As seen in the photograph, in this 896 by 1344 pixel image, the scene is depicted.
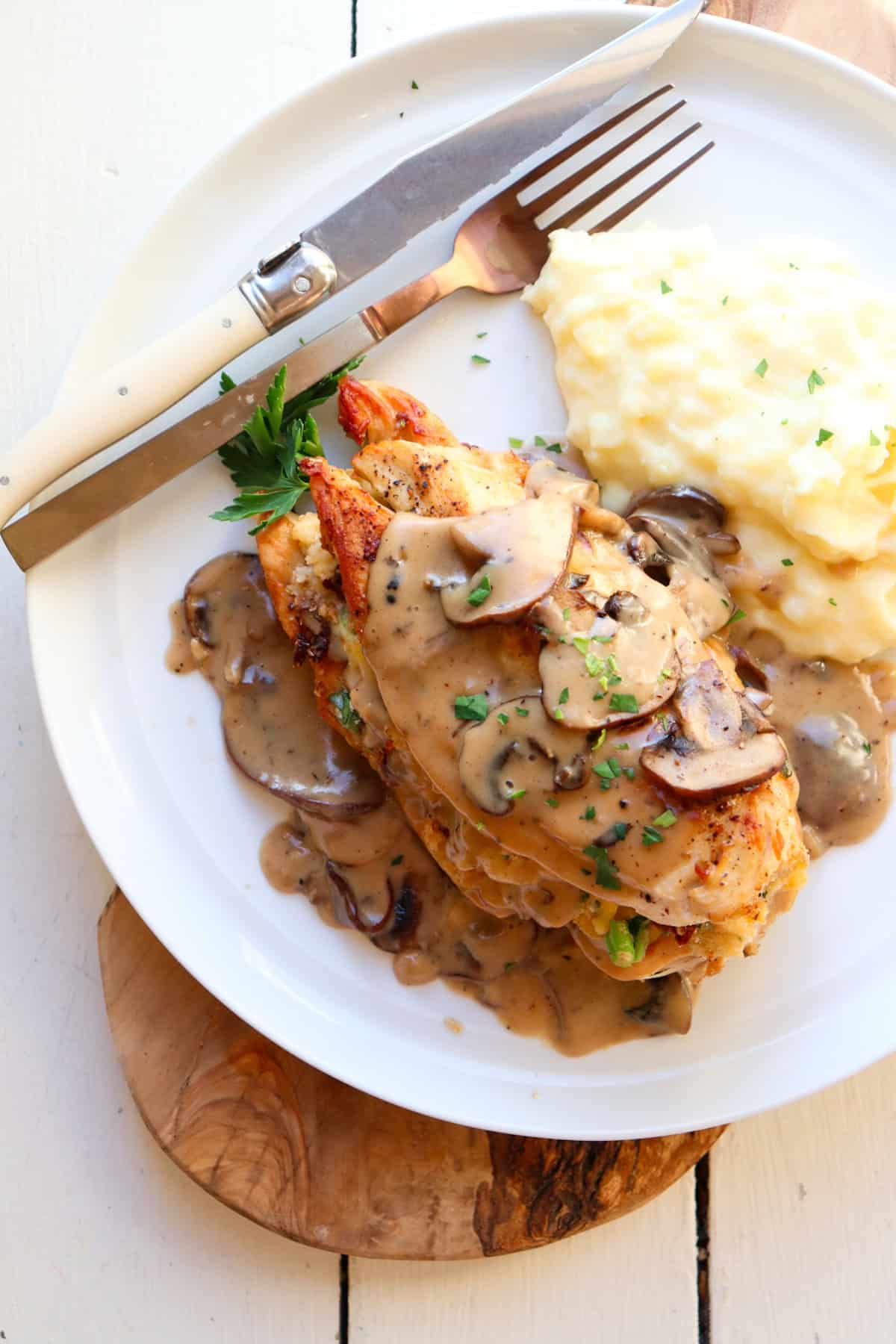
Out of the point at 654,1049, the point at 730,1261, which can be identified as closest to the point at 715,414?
the point at 654,1049

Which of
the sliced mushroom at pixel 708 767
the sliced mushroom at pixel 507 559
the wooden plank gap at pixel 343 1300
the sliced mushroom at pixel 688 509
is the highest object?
the sliced mushroom at pixel 507 559

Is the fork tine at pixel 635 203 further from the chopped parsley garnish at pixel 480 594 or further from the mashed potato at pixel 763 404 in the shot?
the chopped parsley garnish at pixel 480 594

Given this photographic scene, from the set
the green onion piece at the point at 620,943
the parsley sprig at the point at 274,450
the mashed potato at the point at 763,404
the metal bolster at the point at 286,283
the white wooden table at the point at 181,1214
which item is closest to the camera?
the green onion piece at the point at 620,943

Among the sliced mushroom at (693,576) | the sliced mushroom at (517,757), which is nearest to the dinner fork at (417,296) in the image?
the sliced mushroom at (693,576)

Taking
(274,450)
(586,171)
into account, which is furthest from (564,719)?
(586,171)

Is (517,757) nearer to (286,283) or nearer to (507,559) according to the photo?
(507,559)

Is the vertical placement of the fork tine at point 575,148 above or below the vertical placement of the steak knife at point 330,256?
below
